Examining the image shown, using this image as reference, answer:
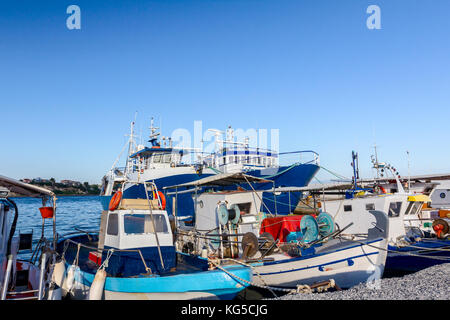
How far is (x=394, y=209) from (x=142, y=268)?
10.8m

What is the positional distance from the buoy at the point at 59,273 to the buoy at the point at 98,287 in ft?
5.84

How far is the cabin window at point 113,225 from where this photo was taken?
368 inches

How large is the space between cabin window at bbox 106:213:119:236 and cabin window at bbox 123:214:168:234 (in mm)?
275

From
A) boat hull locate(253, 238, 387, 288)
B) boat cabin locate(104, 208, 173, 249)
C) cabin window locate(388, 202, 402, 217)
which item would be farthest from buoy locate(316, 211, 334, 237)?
boat cabin locate(104, 208, 173, 249)

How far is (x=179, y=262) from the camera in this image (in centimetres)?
1045

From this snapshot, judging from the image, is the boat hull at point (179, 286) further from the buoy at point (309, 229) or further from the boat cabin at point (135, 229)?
the buoy at point (309, 229)

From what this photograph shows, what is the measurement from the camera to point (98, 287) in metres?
7.69

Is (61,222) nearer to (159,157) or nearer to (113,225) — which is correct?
(159,157)

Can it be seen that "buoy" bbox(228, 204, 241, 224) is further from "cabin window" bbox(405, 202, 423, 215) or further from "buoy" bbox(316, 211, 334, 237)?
"cabin window" bbox(405, 202, 423, 215)

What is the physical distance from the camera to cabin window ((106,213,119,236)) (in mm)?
9359

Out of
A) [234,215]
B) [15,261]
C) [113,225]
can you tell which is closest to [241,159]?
[234,215]
